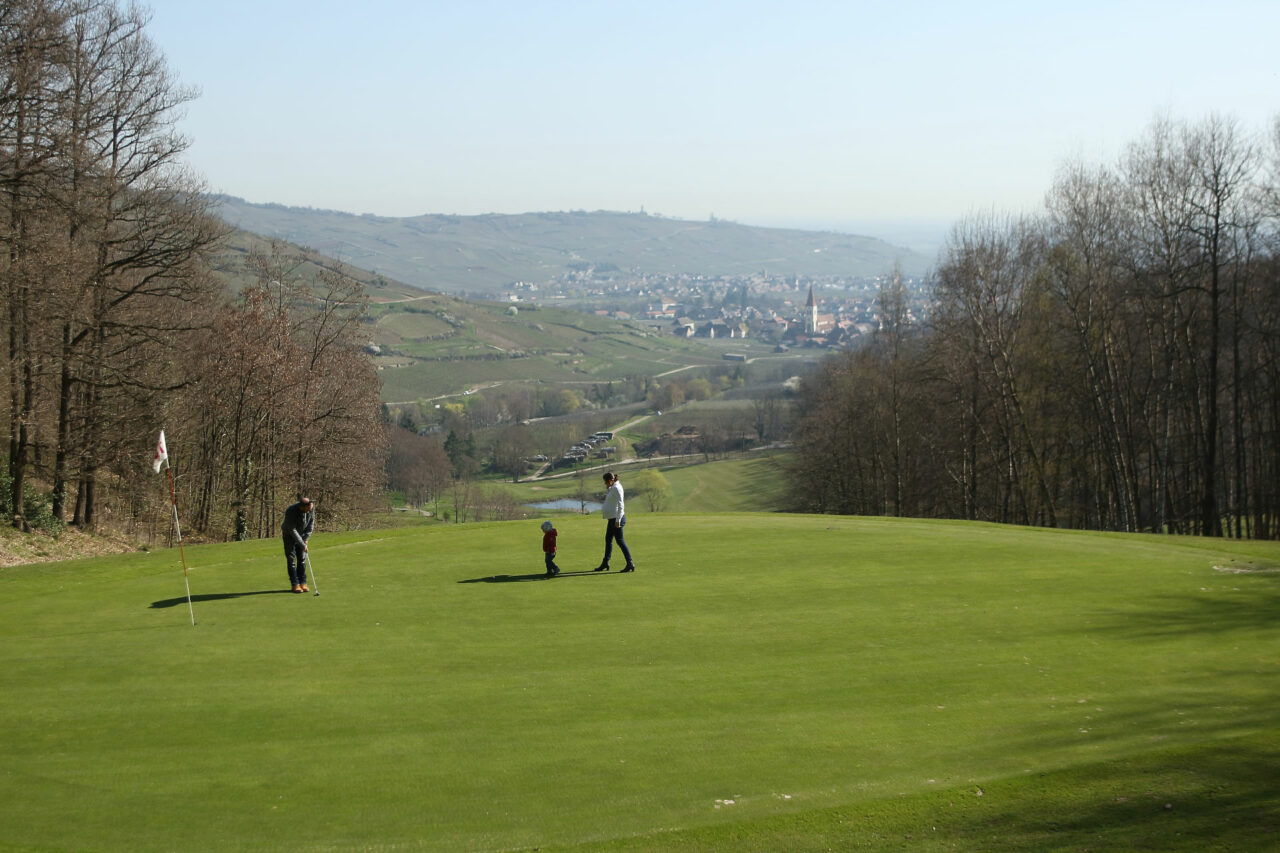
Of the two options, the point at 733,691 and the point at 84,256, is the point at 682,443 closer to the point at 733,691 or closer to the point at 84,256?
the point at 84,256

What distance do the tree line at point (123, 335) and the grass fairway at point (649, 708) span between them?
1335 cm

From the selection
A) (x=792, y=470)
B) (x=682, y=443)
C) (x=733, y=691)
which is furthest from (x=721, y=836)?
(x=682, y=443)

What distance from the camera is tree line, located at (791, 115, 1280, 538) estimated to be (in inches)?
1660

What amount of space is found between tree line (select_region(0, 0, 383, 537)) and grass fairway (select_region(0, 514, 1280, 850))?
526 inches

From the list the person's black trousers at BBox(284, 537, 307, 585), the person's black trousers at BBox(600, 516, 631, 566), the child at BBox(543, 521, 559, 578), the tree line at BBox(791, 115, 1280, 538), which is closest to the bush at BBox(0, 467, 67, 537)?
the person's black trousers at BBox(284, 537, 307, 585)

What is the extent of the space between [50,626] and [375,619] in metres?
5.47

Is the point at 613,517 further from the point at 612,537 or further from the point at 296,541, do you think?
the point at 296,541

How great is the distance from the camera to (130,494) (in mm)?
38750

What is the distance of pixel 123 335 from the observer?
114 feet

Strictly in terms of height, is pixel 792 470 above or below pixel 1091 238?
below

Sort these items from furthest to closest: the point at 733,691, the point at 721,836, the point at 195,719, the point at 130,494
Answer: the point at 130,494 → the point at 733,691 → the point at 195,719 → the point at 721,836

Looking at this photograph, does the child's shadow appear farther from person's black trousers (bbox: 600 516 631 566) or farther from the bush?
the bush

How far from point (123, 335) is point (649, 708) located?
30175 mm

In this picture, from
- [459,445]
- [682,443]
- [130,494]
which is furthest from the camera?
[682,443]
